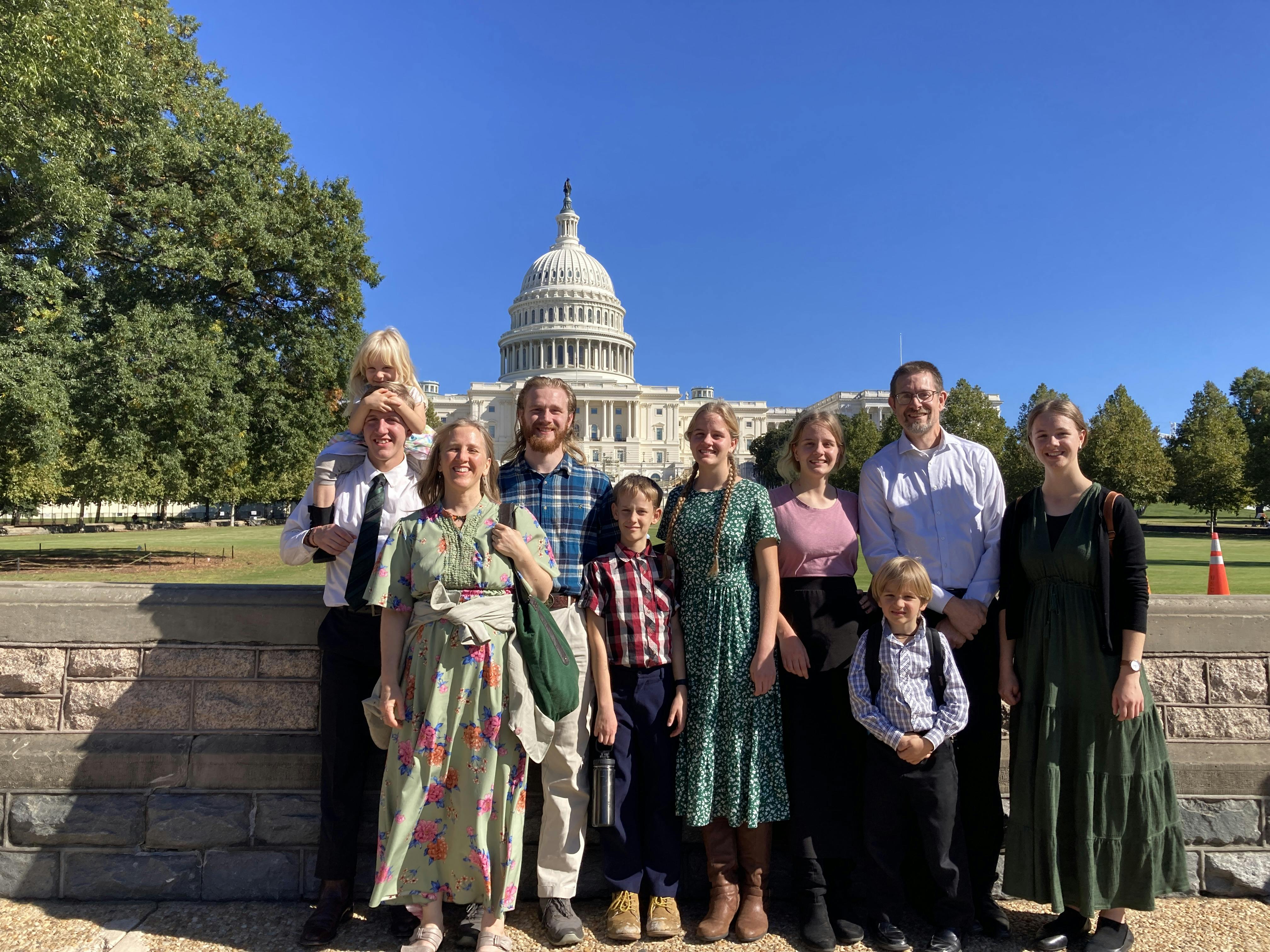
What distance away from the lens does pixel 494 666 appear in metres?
3.09

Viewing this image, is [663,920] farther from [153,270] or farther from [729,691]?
[153,270]

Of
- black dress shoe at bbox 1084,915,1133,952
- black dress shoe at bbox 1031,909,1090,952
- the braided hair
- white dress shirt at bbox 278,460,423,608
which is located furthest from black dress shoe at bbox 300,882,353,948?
black dress shoe at bbox 1084,915,1133,952

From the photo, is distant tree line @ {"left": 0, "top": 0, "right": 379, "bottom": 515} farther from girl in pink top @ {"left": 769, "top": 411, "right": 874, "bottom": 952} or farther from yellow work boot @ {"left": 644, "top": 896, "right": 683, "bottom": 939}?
yellow work boot @ {"left": 644, "top": 896, "right": 683, "bottom": 939}

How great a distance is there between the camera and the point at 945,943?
3160 millimetres

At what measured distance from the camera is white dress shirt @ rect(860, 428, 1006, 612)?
3.47 metres

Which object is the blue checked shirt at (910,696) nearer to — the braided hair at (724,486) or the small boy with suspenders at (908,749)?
the small boy with suspenders at (908,749)

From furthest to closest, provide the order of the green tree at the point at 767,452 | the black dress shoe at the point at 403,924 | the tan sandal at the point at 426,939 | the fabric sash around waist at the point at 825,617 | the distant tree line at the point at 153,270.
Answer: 1. the green tree at the point at 767,452
2. the distant tree line at the point at 153,270
3. the fabric sash around waist at the point at 825,617
4. the black dress shoe at the point at 403,924
5. the tan sandal at the point at 426,939

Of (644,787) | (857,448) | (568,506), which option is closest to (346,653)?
(568,506)

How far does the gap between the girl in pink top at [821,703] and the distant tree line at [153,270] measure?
1072cm

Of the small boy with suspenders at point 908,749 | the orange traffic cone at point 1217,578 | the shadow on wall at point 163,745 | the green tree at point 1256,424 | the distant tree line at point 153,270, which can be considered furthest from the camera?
the green tree at point 1256,424

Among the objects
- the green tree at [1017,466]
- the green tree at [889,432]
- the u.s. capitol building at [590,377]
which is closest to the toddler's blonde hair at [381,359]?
the green tree at [1017,466]

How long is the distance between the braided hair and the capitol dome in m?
77.6

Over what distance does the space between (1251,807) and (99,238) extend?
16657 millimetres

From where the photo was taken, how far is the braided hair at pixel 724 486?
3.37m
